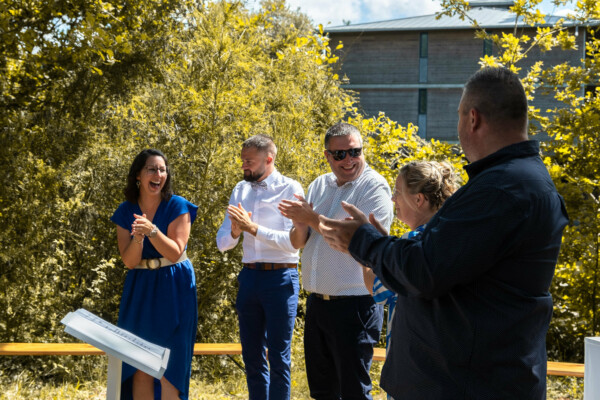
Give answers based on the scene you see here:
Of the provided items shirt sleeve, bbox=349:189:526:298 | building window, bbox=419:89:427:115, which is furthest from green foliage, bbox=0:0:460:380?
building window, bbox=419:89:427:115

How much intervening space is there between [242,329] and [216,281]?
252cm

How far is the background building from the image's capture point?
2781 centimetres

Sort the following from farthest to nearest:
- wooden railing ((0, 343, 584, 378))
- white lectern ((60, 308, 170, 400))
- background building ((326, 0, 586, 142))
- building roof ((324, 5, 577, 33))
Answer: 1. background building ((326, 0, 586, 142))
2. building roof ((324, 5, 577, 33))
3. wooden railing ((0, 343, 584, 378))
4. white lectern ((60, 308, 170, 400))

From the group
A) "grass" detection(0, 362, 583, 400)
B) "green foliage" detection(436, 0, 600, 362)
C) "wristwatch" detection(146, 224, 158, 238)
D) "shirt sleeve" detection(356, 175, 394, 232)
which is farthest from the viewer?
"green foliage" detection(436, 0, 600, 362)

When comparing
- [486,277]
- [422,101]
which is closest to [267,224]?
[486,277]

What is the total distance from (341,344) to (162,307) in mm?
1250

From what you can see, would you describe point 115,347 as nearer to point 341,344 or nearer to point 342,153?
point 341,344

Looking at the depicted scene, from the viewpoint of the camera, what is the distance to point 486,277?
189 cm

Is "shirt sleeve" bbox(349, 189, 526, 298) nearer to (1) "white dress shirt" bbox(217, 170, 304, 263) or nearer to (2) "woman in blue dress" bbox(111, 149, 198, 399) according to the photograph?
(1) "white dress shirt" bbox(217, 170, 304, 263)

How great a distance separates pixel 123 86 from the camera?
791 cm

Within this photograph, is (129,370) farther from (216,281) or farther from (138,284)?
(216,281)

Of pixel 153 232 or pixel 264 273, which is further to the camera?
pixel 264 273

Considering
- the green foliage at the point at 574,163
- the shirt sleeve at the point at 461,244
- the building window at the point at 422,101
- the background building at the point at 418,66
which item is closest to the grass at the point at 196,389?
the green foliage at the point at 574,163

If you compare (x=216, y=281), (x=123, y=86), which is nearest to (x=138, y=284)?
(x=216, y=281)
